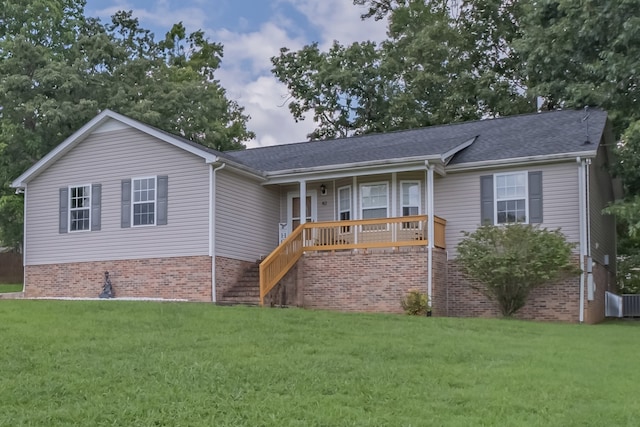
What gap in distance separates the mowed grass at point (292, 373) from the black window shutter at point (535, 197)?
5466 millimetres

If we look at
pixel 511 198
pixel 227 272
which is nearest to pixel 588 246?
pixel 511 198

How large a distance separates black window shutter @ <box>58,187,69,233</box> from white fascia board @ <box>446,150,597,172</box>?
9872mm

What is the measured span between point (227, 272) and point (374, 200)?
4.13m

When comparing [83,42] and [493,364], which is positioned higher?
[83,42]

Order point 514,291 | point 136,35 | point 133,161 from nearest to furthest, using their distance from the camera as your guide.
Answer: point 514,291
point 133,161
point 136,35

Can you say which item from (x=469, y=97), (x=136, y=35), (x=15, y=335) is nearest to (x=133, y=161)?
(x=15, y=335)

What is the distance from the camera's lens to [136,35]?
36.4m

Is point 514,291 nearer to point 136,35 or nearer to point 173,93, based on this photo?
point 173,93

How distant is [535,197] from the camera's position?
16.5 metres

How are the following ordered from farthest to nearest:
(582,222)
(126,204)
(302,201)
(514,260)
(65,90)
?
(65,90) < (126,204) < (302,201) < (582,222) < (514,260)

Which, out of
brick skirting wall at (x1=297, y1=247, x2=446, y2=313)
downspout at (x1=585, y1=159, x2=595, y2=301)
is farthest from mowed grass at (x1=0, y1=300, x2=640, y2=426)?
brick skirting wall at (x1=297, y1=247, x2=446, y2=313)

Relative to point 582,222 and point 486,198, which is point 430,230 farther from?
point 582,222

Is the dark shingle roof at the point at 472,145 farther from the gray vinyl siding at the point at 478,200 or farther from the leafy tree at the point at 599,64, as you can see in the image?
the leafy tree at the point at 599,64

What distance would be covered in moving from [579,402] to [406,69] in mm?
26450
